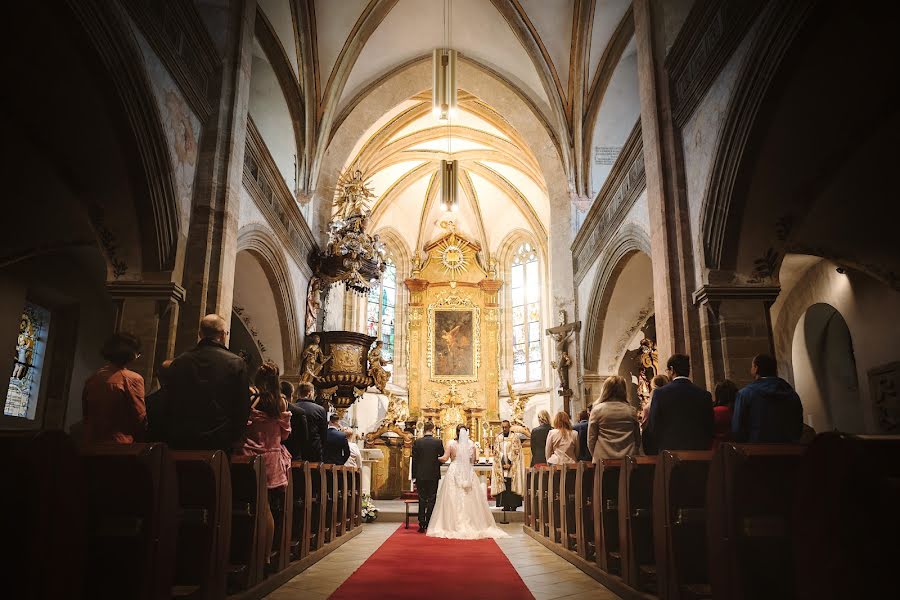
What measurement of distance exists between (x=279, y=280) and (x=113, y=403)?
757 centimetres

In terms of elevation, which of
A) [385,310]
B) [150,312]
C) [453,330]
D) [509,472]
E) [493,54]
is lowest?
[509,472]

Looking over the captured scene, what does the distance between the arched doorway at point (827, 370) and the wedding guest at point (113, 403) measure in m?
9.78

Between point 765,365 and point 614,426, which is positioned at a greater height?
point 765,365

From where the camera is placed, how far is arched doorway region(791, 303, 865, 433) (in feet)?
33.4

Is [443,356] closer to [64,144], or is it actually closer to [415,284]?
[415,284]

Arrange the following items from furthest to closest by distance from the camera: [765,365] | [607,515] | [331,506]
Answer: [331,506] < [607,515] < [765,365]

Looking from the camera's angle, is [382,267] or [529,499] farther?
[382,267]

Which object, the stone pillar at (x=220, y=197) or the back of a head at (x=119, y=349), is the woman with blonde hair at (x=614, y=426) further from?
the stone pillar at (x=220, y=197)

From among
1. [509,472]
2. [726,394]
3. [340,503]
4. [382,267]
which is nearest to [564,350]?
[509,472]

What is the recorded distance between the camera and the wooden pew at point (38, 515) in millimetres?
2350

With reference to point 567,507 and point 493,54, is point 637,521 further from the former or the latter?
point 493,54

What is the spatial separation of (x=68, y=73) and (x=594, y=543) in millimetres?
5714

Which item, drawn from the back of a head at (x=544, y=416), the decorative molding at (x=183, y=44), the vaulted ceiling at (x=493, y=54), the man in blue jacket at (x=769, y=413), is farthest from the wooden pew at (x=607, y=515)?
the vaulted ceiling at (x=493, y=54)

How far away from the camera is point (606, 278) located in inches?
446
